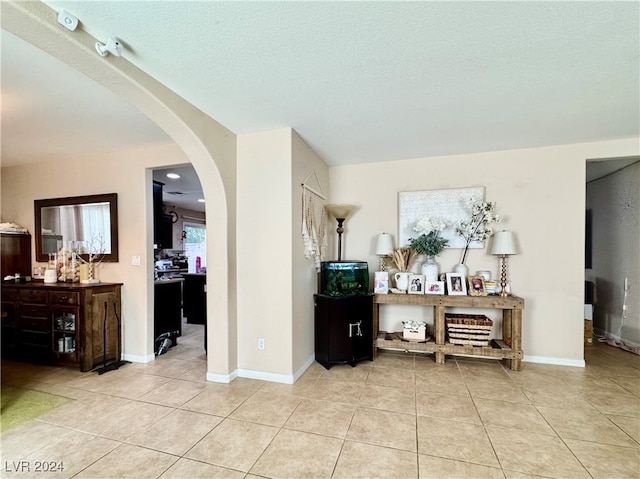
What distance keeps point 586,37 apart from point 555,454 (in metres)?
2.38

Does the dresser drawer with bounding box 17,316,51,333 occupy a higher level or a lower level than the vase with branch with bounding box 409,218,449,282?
lower

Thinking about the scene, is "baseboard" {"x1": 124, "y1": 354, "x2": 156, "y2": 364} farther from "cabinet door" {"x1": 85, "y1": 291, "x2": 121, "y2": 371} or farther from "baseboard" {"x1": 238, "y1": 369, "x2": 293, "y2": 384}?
"baseboard" {"x1": 238, "y1": 369, "x2": 293, "y2": 384}

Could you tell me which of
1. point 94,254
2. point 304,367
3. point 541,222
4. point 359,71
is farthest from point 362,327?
point 94,254

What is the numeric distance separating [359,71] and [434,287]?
2.44m

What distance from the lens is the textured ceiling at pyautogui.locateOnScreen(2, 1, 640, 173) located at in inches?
57.3

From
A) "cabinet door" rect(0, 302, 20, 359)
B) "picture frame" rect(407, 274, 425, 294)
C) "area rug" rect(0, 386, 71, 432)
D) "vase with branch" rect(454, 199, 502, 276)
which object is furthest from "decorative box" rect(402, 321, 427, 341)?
"cabinet door" rect(0, 302, 20, 359)

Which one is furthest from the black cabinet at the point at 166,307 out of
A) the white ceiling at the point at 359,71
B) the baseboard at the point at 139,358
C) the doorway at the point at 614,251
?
the doorway at the point at 614,251

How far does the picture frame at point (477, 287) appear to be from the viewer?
3293mm

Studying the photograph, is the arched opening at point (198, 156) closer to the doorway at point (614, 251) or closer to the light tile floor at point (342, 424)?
the light tile floor at point (342, 424)

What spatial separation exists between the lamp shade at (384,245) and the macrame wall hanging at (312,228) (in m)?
0.66

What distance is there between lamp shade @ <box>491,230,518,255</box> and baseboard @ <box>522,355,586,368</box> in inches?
47.9

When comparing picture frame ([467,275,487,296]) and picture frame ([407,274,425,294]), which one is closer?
picture frame ([467,275,487,296])

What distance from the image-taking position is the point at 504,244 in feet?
10.7

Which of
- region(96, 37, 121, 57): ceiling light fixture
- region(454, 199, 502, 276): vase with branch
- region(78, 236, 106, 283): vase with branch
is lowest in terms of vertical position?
region(78, 236, 106, 283): vase with branch
